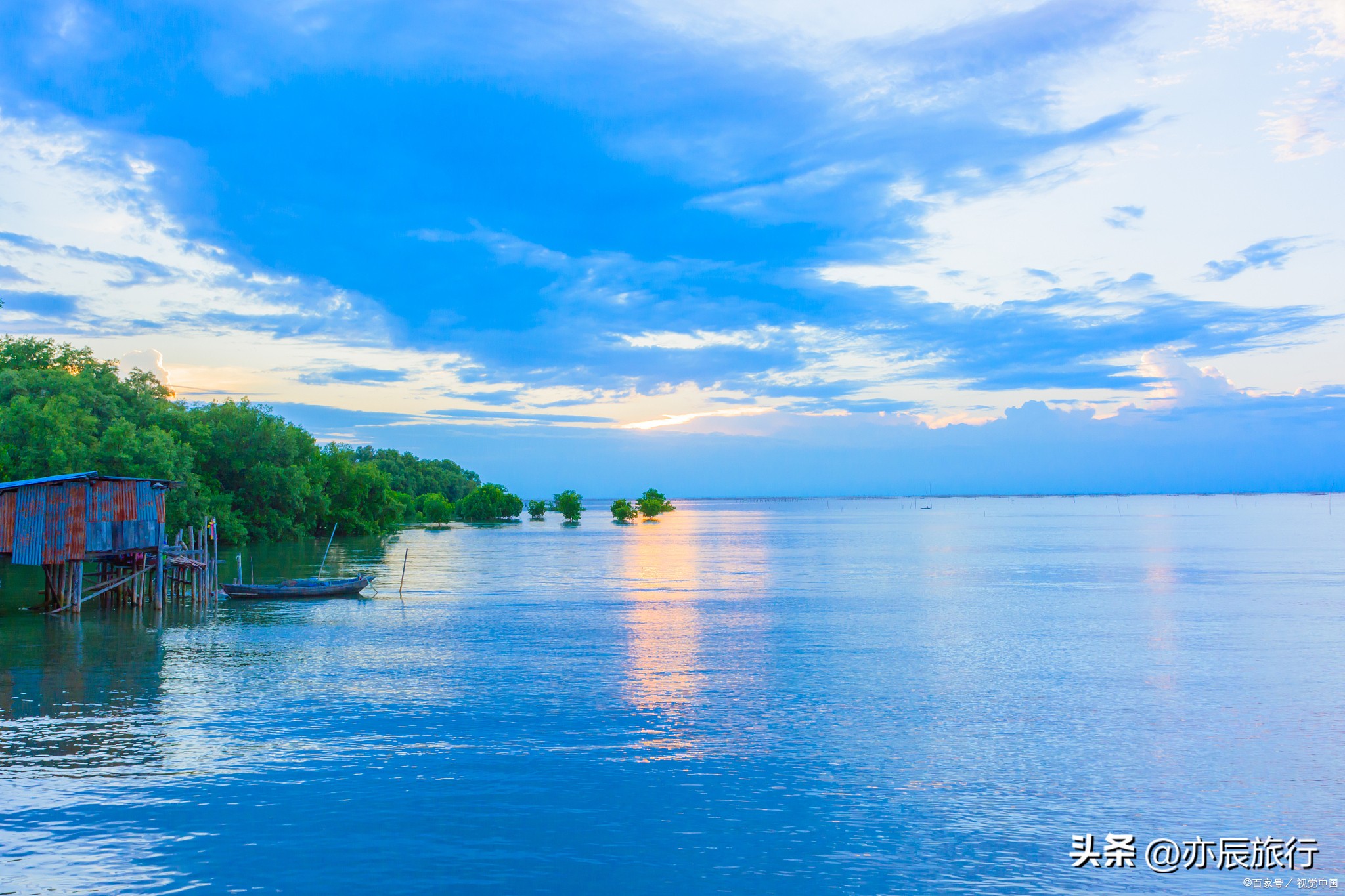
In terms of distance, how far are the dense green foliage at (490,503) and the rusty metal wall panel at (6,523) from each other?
153 m

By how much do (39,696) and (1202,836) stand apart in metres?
27.7

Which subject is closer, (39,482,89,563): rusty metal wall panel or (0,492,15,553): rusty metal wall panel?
(0,492,15,553): rusty metal wall panel

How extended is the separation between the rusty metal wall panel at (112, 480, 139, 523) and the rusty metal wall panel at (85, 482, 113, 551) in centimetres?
22

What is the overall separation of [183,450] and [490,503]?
116946mm

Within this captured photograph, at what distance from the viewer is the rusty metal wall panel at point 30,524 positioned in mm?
34531

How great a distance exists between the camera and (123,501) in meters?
38.8

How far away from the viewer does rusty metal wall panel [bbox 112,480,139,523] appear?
125 feet

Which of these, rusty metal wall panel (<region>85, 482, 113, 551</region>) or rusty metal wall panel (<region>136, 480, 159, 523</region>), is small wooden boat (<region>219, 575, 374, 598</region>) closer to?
rusty metal wall panel (<region>136, 480, 159, 523</region>)

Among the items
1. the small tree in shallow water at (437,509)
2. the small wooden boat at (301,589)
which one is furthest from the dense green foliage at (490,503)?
the small wooden boat at (301,589)

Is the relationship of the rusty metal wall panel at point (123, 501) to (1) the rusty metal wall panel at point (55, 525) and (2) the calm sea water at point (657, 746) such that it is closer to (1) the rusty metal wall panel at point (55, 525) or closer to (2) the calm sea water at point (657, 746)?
A: (1) the rusty metal wall panel at point (55, 525)

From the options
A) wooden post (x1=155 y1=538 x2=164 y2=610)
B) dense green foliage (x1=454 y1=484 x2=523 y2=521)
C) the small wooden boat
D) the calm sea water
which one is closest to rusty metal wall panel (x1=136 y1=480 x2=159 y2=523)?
wooden post (x1=155 y1=538 x2=164 y2=610)

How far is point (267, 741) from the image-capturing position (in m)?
20.3

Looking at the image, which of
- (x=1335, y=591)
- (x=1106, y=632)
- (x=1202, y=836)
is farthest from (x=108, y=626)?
(x=1335, y=591)

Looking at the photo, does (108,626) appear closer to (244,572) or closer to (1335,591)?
(244,572)
